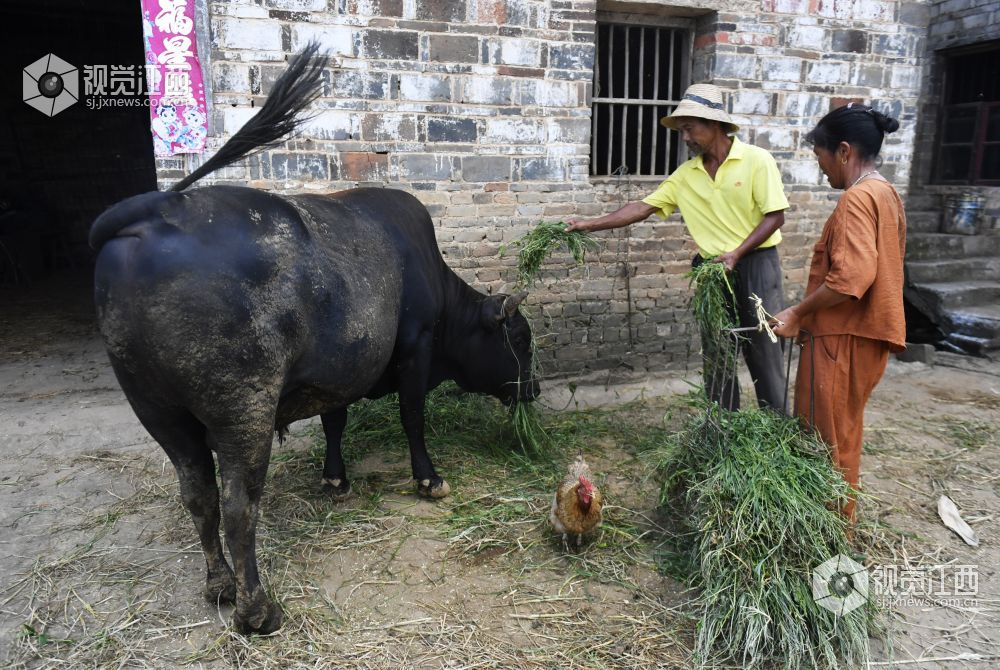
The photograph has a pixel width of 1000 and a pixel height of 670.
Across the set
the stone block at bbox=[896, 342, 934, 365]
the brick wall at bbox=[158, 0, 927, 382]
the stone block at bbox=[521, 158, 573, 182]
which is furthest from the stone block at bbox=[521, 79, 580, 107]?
the stone block at bbox=[896, 342, 934, 365]

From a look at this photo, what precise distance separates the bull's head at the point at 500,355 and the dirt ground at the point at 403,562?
0.53 meters

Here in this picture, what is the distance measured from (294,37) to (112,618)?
396cm

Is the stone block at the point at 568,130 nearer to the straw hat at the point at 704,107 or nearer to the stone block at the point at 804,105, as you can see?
the straw hat at the point at 704,107

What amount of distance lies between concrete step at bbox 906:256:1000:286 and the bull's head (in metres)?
5.30

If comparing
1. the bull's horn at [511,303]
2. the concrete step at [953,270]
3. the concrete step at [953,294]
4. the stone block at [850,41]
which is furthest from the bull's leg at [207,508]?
the concrete step at [953,270]

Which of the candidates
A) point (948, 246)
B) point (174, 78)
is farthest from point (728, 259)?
point (948, 246)

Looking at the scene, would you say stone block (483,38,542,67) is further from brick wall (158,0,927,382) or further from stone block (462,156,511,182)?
stone block (462,156,511,182)

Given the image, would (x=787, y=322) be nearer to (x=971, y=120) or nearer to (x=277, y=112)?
(x=277, y=112)

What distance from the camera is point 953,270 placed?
764cm

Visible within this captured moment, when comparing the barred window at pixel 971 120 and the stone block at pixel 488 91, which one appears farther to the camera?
the barred window at pixel 971 120

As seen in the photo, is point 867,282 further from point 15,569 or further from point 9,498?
point 9,498

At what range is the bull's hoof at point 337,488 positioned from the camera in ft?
13.2

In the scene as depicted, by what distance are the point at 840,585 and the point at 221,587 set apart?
2.66 m

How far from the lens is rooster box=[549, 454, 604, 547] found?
3256 millimetres
